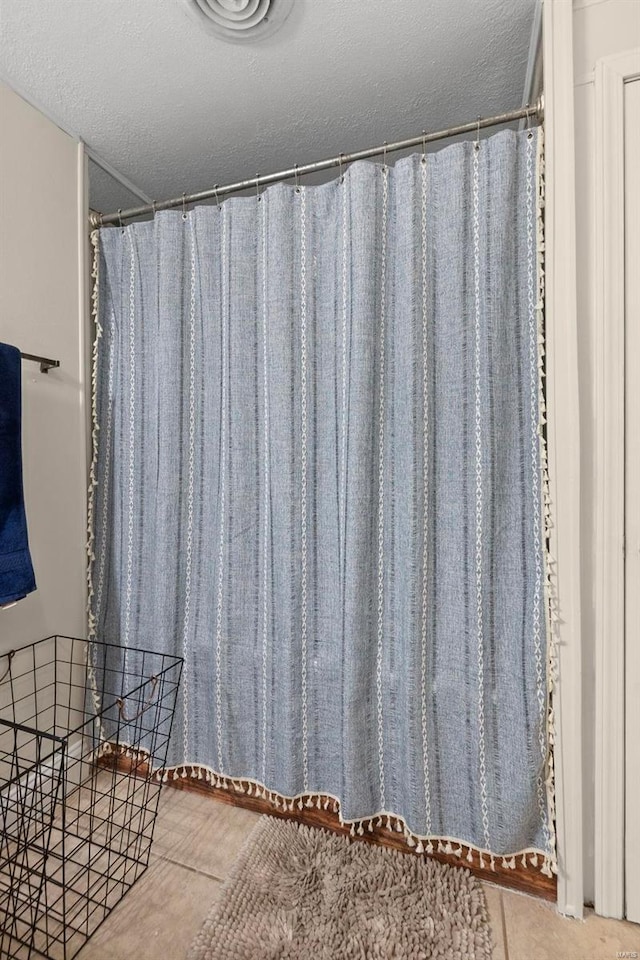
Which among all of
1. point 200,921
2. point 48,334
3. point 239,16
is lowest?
point 200,921

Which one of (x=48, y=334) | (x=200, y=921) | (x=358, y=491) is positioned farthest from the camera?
(x=48, y=334)

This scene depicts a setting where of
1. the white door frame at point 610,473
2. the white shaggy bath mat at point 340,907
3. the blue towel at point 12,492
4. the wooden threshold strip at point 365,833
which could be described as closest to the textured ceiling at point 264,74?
the white door frame at point 610,473

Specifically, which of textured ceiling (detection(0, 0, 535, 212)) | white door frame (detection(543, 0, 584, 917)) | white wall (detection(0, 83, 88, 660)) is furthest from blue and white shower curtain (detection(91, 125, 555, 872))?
textured ceiling (detection(0, 0, 535, 212))

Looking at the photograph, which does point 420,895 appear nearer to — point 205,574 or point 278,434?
point 205,574

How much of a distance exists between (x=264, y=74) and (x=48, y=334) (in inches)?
38.6

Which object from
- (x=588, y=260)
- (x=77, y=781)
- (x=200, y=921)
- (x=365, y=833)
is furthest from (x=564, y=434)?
(x=77, y=781)

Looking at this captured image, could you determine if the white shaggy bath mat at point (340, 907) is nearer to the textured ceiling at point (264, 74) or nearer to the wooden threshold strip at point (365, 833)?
the wooden threshold strip at point (365, 833)

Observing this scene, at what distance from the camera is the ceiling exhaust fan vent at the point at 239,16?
116cm

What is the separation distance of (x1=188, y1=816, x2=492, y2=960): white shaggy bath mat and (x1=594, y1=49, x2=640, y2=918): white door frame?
0.36 meters

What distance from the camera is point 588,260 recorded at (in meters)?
1.17

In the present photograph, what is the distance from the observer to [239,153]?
5.68 ft

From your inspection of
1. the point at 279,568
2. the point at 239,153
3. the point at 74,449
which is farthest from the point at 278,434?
the point at 239,153

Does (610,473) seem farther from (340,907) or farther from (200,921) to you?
(200,921)

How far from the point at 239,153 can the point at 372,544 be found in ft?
4.66
